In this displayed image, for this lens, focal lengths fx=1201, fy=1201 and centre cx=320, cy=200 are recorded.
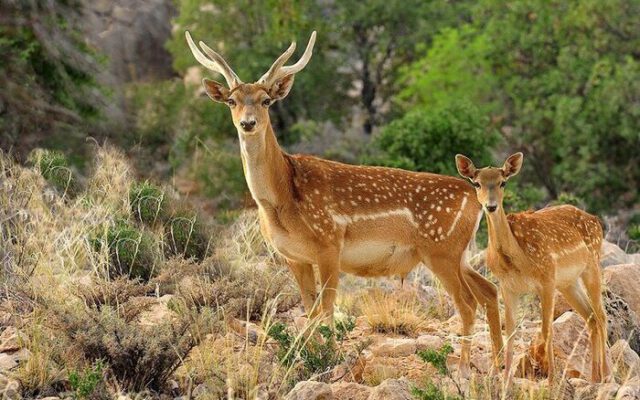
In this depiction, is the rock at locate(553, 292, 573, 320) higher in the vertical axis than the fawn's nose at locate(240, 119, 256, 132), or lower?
lower

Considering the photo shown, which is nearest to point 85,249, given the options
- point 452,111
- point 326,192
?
point 326,192

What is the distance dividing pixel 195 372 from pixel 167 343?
0.98 ft

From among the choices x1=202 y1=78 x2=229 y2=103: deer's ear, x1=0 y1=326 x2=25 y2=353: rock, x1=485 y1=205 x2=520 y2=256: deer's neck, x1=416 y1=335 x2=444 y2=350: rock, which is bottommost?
x1=416 y1=335 x2=444 y2=350: rock

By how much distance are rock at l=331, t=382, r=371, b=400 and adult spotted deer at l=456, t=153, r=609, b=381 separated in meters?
1.49

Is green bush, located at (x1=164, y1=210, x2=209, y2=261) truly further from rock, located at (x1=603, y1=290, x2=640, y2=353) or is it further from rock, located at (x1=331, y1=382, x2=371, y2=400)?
rock, located at (x1=331, y1=382, x2=371, y2=400)

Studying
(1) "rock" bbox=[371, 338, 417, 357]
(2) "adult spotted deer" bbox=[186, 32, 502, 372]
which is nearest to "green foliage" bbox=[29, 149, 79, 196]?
(2) "adult spotted deer" bbox=[186, 32, 502, 372]

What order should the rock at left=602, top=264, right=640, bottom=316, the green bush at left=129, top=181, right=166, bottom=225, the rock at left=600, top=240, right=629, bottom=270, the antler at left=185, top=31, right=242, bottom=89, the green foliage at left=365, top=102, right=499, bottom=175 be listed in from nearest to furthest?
the antler at left=185, top=31, right=242, bottom=89 < the rock at left=602, top=264, right=640, bottom=316 < the green bush at left=129, top=181, right=166, bottom=225 < the rock at left=600, top=240, right=629, bottom=270 < the green foliage at left=365, top=102, right=499, bottom=175

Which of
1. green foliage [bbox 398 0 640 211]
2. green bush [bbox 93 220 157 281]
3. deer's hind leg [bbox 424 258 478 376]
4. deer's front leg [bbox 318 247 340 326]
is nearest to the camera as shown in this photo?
deer's front leg [bbox 318 247 340 326]

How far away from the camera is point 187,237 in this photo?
12445 mm

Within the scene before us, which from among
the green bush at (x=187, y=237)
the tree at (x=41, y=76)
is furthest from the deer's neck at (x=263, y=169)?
the tree at (x=41, y=76)

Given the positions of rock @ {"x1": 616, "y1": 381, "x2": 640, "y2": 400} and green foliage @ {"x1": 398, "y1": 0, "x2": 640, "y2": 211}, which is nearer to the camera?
rock @ {"x1": 616, "y1": 381, "x2": 640, "y2": 400}

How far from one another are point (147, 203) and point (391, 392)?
6.01 metres

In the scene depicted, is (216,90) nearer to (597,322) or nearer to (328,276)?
(328,276)

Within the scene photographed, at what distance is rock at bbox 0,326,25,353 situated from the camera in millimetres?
8598
